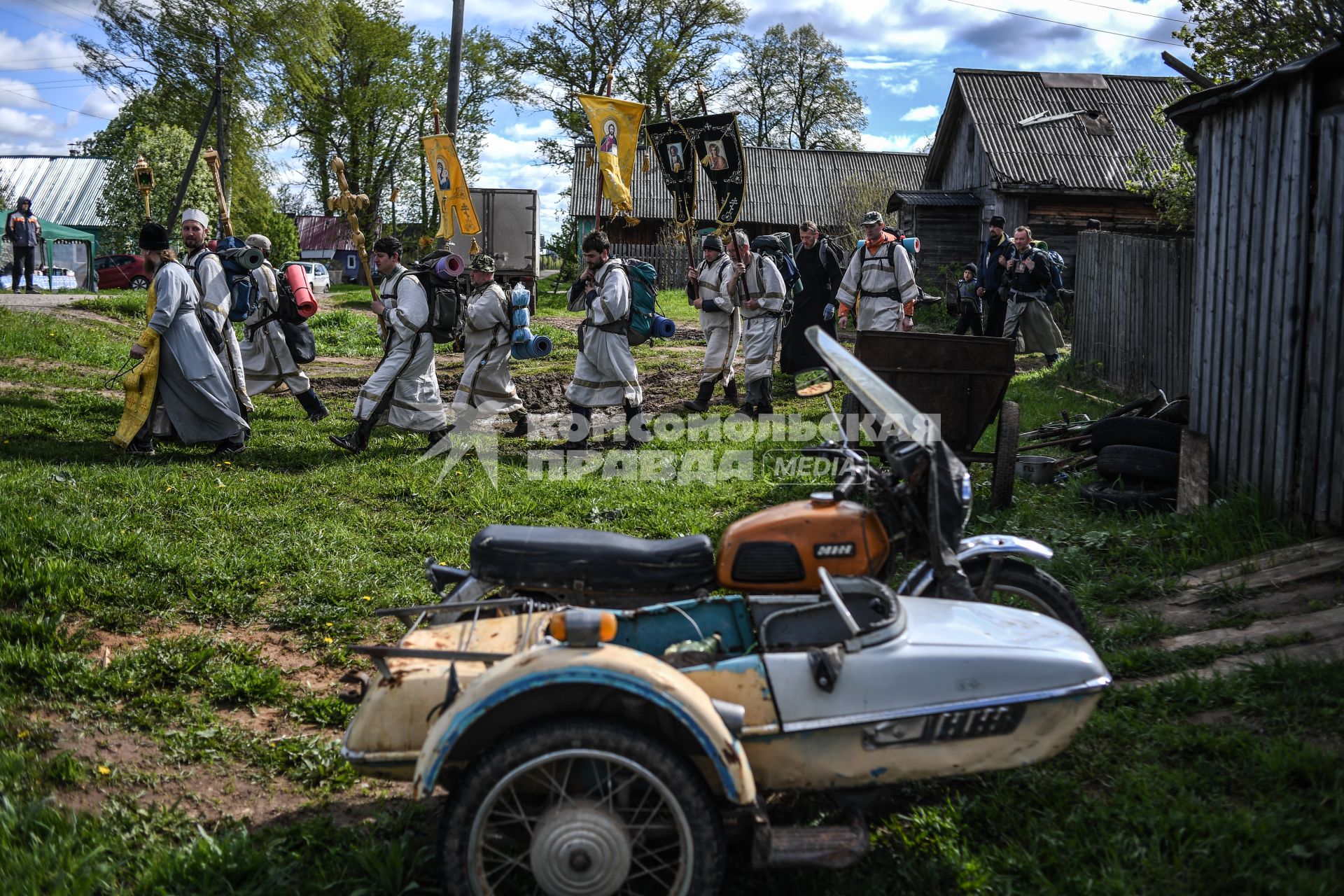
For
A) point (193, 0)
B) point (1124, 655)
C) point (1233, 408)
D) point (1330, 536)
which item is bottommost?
point (1124, 655)

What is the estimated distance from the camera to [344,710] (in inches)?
178

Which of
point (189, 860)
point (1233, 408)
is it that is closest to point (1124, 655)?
point (1233, 408)

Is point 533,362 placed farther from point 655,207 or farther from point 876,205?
point 655,207

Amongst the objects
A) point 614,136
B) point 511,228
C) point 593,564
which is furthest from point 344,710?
point 511,228

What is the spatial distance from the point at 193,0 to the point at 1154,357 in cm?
3973

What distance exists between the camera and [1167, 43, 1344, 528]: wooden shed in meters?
5.73

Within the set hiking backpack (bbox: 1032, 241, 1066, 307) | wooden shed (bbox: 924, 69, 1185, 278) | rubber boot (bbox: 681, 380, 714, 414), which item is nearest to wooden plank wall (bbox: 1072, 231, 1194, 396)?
hiking backpack (bbox: 1032, 241, 1066, 307)

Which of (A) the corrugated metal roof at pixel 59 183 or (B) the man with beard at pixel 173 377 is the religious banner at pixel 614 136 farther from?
(A) the corrugated metal roof at pixel 59 183

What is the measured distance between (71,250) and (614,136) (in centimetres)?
3575

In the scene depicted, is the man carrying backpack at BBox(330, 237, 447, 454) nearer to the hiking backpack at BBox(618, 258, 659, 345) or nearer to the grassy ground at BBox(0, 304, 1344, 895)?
the grassy ground at BBox(0, 304, 1344, 895)

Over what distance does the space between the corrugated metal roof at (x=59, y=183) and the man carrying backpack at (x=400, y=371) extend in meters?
49.4

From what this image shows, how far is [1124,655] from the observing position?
4578 millimetres

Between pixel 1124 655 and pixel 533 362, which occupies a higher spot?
pixel 533 362

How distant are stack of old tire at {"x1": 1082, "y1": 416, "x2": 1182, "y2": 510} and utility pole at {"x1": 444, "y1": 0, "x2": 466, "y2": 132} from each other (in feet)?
35.8
